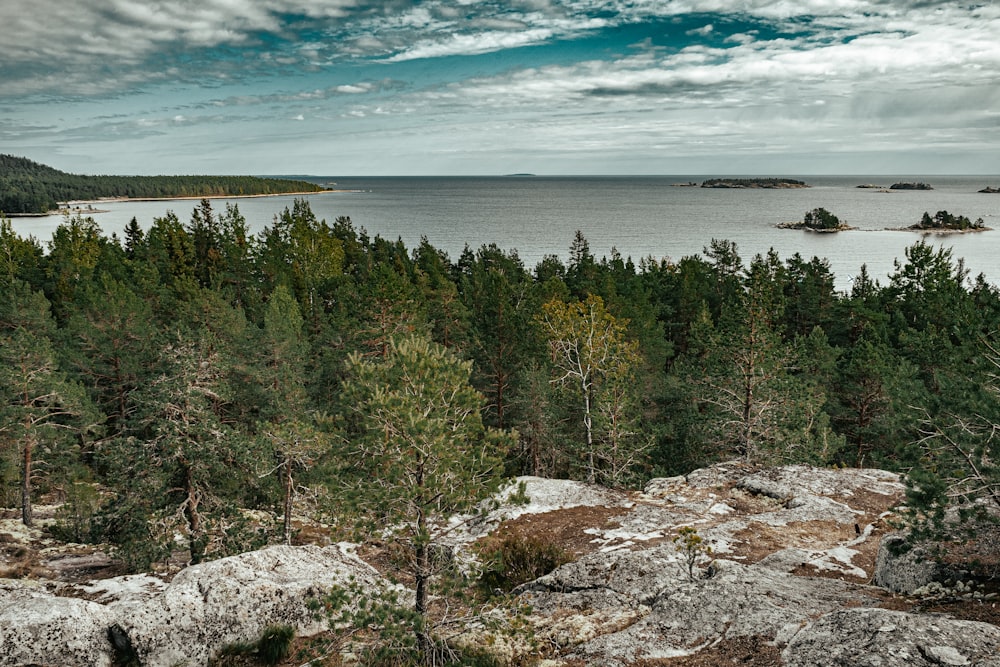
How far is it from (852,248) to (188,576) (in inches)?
4833

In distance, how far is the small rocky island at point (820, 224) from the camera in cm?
13339

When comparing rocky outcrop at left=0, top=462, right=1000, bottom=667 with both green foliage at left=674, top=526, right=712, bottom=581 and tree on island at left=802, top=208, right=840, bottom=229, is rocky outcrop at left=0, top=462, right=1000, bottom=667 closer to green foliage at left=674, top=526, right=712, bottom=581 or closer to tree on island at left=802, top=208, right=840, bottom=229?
green foliage at left=674, top=526, right=712, bottom=581

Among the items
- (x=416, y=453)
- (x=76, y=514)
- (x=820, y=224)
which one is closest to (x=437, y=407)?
(x=416, y=453)

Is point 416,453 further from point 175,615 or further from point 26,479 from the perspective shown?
point 26,479

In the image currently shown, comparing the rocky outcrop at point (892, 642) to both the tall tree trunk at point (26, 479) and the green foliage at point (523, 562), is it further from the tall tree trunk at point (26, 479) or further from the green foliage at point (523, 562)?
the tall tree trunk at point (26, 479)

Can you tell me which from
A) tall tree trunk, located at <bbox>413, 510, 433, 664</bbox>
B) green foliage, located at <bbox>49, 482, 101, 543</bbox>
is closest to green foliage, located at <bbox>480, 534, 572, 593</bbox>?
tall tree trunk, located at <bbox>413, 510, 433, 664</bbox>

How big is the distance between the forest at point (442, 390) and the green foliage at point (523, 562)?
14.2 feet

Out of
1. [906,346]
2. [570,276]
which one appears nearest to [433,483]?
[906,346]

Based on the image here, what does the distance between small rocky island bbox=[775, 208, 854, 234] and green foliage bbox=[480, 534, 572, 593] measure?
13757cm

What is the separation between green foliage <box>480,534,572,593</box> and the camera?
53.6ft

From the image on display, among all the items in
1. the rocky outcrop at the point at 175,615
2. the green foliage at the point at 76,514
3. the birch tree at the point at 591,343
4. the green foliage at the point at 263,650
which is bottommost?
the green foliage at the point at 76,514

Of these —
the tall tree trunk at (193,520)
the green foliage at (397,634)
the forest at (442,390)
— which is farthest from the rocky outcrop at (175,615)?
the tall tree trunk at (193,520)

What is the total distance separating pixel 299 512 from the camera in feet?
101

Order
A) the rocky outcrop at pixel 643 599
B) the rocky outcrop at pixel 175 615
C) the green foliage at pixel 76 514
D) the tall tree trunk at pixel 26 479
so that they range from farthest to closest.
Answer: the tall tree trunk at pixel 26 479, the green foliage at pixel 76 514, the rocky outcrop at pixel 175 615, the rocky outcrop at pixel 643 599
